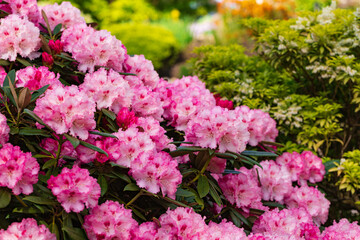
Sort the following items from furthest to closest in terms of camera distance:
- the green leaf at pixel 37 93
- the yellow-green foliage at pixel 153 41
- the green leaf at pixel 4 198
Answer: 1. the yellow-green foliage at pixel 153 41
2. the green leaf at pixel 37 93
3. the green leaf at pixel 4 198

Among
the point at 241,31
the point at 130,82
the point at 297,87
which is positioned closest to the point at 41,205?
the point at 130,82

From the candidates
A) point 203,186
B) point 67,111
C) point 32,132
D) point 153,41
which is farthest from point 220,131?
point 153,41

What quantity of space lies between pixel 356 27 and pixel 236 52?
1.29m

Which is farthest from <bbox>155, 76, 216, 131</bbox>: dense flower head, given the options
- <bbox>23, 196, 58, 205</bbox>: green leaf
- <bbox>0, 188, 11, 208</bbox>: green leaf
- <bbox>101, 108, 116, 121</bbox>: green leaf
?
<bbox>0, 188, 11, 208</bbox>: green leaf

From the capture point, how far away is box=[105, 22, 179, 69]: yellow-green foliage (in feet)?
30.5

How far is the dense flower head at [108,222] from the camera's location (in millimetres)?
1702

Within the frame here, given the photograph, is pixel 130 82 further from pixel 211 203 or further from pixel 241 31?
pixel 241 31

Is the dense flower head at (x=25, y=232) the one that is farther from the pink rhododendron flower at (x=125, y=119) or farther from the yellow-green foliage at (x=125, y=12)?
the yellow-green foliage at (x=125, y=12)

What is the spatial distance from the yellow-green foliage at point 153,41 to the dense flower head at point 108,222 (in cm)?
745

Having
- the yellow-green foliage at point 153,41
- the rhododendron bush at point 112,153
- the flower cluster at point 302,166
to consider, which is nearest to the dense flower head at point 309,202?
the rhododendron bush at point 112,153

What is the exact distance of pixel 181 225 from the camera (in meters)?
1.88

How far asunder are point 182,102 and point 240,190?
1.88ft

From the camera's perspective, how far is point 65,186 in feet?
5.36

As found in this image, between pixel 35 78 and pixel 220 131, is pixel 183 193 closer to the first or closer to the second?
pixel 220 131
